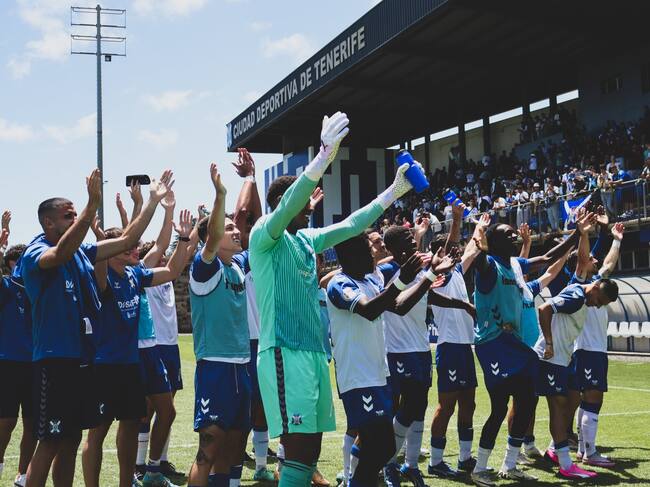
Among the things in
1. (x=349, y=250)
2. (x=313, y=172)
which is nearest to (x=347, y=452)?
(x=349, y=250)

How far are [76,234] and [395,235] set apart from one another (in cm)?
308

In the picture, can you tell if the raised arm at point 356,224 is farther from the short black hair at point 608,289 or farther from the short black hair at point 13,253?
the short black hair at point 13,253

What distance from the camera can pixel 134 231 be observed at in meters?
5.34

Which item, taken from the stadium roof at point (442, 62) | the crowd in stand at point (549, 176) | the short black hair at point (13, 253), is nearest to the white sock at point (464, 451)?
the short black hair at point (13, 253)

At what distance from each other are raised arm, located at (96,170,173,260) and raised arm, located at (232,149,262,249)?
0.78m

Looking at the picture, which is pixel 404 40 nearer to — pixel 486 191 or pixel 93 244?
pixel 486 191

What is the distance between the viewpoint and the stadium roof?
28.1 meters

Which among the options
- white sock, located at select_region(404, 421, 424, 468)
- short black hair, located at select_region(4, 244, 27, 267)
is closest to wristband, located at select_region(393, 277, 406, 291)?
white sock, located at select_region(404, 421, 424, 468)

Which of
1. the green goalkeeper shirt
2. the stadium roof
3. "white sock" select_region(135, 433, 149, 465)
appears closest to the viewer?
the green goalkeeper shirt

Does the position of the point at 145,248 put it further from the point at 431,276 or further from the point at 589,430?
the point at 589,430

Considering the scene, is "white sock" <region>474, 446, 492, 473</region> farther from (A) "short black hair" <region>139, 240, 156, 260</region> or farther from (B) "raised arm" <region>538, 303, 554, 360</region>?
(A) "short black hair" <region>139, 240, 156, 260</region>

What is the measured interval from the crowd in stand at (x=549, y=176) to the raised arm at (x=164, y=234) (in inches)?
308

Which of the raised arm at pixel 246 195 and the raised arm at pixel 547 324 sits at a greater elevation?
the raised arm at pixel 246 195

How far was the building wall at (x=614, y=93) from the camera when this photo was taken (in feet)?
99.6
